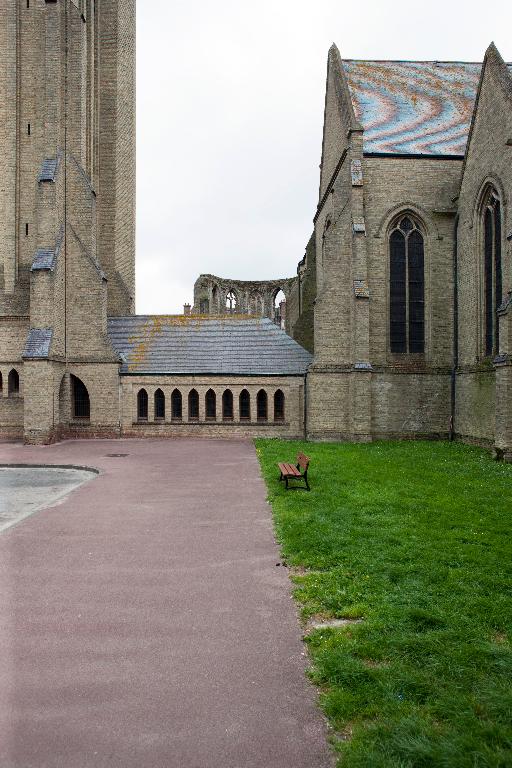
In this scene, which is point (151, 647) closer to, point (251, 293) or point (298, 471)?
point (298, 471)

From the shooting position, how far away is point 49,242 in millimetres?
24031

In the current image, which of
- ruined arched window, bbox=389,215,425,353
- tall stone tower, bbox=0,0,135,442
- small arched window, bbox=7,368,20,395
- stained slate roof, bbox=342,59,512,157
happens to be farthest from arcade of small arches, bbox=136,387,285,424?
stained slate roof, bbox=342,59,512,157

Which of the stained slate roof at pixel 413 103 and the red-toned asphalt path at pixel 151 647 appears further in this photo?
the stained slate roof at pixel 413 103

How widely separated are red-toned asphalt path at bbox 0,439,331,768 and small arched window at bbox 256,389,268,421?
14.9 m

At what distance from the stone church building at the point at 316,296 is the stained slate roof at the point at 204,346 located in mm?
Result: 83

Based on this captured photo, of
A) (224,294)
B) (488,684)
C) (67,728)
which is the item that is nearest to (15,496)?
(67,728)

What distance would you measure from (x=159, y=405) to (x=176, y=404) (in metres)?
0.77

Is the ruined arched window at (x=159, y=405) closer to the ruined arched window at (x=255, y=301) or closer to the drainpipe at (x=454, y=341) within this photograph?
the drainpipe at (x=454, y=341)

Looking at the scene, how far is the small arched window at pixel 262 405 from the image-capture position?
2541cm

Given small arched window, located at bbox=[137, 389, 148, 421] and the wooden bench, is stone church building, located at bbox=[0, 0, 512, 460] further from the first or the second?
the wooden bench

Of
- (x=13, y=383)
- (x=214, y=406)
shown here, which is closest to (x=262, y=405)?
(x=214, y=406)

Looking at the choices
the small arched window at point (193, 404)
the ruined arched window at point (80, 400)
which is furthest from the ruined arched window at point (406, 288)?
the ruined arched window at point (80, 400)

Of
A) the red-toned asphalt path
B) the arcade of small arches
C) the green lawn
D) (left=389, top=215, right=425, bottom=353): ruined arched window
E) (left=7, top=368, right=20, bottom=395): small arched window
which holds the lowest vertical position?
the red-toned asphalt path

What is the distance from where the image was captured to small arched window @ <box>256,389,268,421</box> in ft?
83.4
